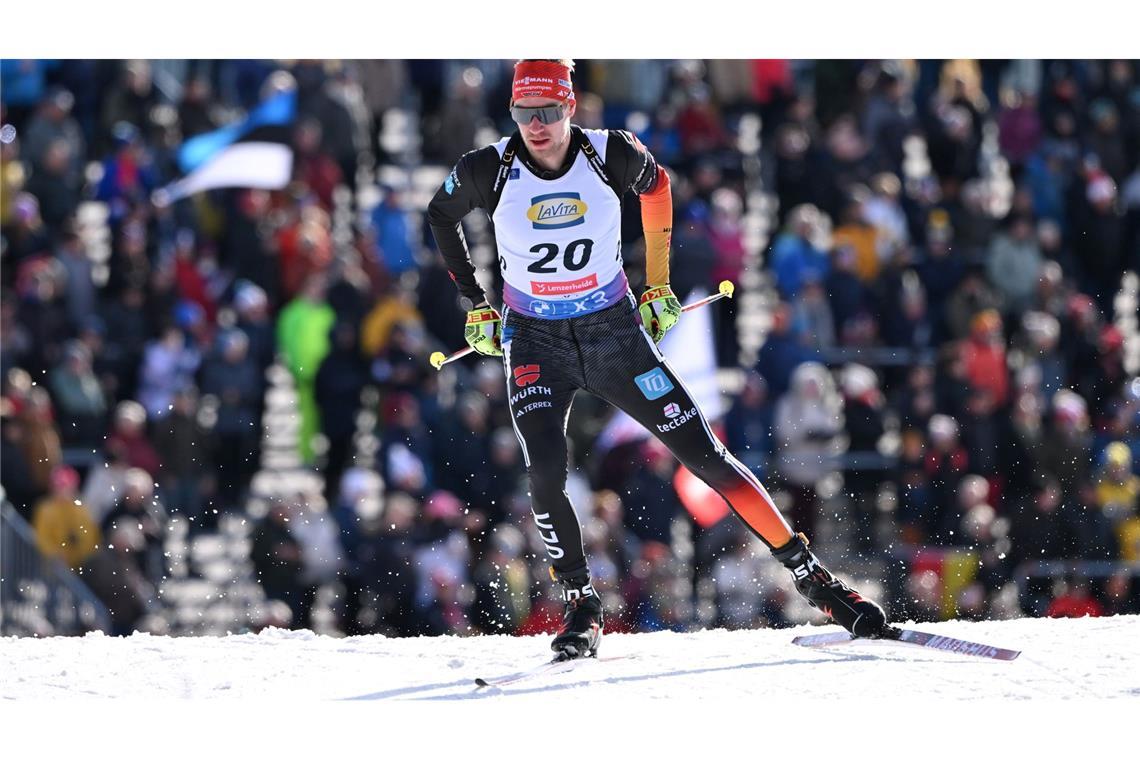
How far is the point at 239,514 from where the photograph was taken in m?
12.2

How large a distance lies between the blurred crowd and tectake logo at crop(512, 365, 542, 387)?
3.33m

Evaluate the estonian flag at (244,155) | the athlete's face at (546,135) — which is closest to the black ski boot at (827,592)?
the athlete's face at (546,135)

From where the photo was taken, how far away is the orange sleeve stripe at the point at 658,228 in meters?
8.28

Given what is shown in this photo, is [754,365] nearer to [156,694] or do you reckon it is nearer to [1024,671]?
[1024,671]

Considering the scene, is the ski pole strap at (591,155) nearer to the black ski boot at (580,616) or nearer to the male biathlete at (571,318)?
the male biathlete at (571,318)

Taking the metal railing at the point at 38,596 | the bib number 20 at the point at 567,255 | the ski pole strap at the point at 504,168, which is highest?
the ski pole strap at the point at 504,168

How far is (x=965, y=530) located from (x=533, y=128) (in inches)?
215

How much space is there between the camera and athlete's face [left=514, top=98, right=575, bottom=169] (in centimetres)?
774

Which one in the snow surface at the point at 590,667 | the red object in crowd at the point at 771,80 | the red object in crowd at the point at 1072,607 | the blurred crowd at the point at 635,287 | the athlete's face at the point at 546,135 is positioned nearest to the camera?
the snow surface at the point at 590,667

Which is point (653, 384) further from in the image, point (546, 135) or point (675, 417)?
point (546, 135)

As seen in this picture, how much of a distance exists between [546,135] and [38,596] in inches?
218

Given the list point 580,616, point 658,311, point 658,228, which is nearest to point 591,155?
point 658,228

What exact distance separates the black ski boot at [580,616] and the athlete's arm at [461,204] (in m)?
1.32

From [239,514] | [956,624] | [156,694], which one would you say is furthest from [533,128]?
[239,514]
